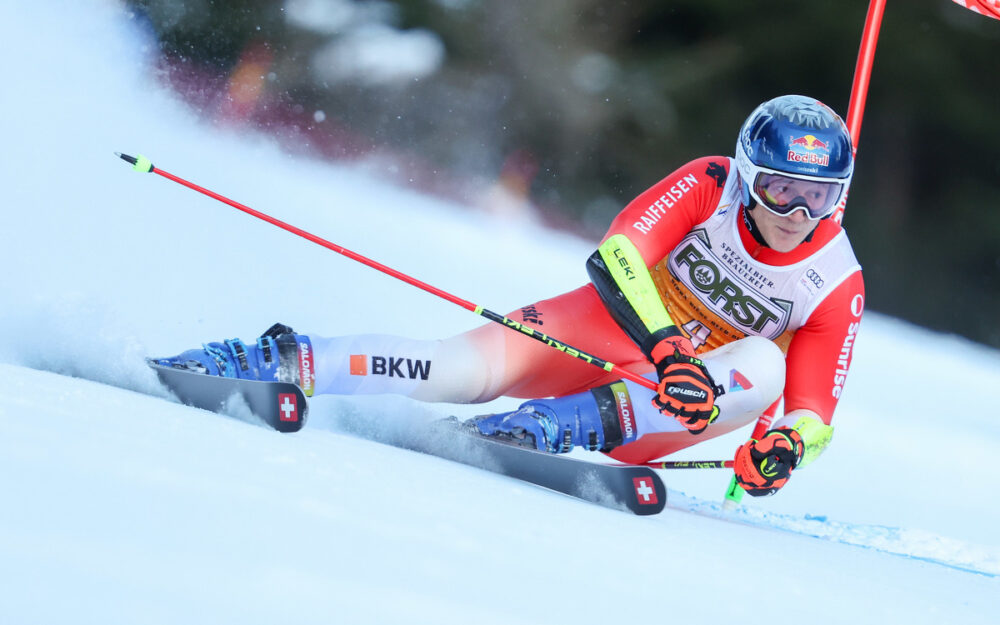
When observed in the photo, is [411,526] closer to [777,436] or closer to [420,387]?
[420,387]

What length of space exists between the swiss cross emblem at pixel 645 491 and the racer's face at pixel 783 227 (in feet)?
2.09

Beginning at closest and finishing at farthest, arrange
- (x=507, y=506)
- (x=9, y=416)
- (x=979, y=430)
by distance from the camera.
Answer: (x=9, y=416) → (x=507, y=506) → (x=979, y=430)

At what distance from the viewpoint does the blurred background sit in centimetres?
560

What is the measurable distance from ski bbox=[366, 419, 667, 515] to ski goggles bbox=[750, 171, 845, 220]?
25.4 inches

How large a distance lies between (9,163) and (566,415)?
2454 millimetres

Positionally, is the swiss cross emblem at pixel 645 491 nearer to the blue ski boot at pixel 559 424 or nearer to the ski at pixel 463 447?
the ski at pixel 463 447

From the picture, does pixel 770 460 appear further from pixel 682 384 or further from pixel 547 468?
pixel 547 468

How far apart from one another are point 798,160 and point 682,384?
21.1 inches

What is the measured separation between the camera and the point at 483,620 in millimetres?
1054

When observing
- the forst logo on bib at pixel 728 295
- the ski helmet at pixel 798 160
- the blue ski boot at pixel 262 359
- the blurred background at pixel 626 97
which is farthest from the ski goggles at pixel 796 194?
Answer: the blurred background at pixel 626 97

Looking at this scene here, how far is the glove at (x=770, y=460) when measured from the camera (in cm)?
214

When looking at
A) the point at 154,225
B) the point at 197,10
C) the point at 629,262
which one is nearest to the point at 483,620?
the point at 629,262

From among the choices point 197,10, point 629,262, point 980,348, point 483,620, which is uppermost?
point 197,10

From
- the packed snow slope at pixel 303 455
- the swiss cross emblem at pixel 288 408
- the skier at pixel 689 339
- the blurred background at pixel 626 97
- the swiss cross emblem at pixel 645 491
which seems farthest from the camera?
the blurred background at pixel 626 97
